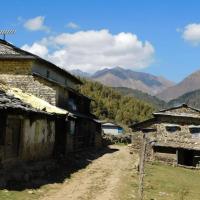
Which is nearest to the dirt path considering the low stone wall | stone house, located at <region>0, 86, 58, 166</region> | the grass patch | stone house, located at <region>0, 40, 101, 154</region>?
the grass patch

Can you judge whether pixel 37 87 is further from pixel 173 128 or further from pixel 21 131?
pixel 173 128

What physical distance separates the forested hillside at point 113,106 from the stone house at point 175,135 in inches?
1758

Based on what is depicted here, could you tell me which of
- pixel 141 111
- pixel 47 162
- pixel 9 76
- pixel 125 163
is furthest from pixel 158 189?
pixel 141 111

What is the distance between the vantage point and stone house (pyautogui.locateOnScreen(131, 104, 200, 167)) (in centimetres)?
4284

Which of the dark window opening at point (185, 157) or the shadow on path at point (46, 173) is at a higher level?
the dark window opening at point (185, 157)

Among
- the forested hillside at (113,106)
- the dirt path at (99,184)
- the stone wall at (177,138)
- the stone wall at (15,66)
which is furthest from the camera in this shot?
the forested hillside at (113,106)

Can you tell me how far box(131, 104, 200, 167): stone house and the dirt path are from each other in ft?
39.0

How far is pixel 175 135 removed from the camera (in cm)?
4334

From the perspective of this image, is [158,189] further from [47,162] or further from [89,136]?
[89,136]

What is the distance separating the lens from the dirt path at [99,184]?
19344 millimetres

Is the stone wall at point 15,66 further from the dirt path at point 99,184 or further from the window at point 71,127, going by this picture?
the dirt path at point 99,184

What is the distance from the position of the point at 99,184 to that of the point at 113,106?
78970 mm

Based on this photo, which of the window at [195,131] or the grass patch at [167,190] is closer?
the grass patch at [167,190]

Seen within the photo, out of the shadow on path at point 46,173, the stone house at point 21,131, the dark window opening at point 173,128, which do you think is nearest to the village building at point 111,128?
the dark window opening at point 173,128
